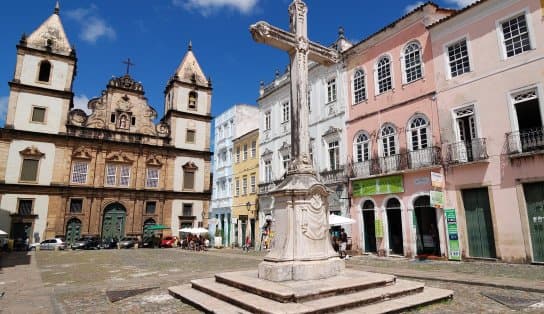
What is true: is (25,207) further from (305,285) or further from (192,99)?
(305,285)

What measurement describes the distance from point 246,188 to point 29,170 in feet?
60.0

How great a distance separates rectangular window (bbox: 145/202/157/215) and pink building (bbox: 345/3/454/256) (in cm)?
2243

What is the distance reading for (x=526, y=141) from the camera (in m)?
13.2

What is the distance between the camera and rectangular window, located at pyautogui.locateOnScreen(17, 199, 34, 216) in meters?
28.8

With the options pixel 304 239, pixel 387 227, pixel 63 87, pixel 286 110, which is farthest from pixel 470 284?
pixel 63 87

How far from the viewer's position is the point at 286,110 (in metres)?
26.1

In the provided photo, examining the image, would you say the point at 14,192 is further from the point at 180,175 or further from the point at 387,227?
the point at 387,227

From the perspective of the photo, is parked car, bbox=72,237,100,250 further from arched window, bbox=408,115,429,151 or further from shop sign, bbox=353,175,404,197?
arched window, bbox=408,115,429,151

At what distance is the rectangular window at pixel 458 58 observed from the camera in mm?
15683

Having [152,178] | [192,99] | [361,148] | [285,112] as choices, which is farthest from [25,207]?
[361,148]

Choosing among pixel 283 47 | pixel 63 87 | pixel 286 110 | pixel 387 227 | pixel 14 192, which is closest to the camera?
pixel 283 47

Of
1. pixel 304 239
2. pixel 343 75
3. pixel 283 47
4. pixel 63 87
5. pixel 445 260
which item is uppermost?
pixel 63 87

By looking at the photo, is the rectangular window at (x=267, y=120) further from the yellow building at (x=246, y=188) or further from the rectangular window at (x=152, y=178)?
the rectangular window at (x=152, y=178)

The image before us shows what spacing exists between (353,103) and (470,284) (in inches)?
534
